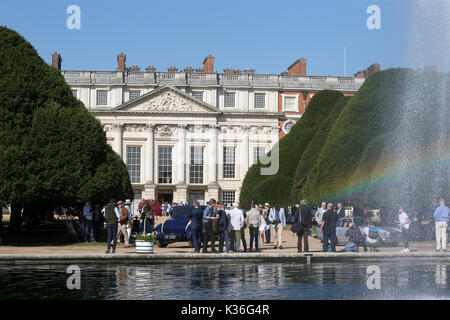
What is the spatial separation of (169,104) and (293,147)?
2326 cm

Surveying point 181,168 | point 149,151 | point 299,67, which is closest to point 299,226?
point 181,168

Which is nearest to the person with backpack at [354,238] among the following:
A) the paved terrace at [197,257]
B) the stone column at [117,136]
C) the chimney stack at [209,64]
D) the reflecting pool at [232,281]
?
the paved terrace at [197,257]

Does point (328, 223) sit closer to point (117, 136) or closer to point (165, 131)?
point (165, 131)

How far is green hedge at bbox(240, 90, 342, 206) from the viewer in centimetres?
3891

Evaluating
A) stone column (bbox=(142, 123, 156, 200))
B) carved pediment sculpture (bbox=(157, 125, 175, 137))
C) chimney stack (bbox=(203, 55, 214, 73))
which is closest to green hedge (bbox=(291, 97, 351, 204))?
stone column (bbox=(142, 123, 156, 200))

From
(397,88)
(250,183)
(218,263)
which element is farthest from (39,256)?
(250,183)

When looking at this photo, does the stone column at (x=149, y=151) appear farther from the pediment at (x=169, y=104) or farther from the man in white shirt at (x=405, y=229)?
the man in white shirt at (x=405, y=229)

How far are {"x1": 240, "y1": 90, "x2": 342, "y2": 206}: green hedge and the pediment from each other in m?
20.5

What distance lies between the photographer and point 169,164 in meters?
61.8

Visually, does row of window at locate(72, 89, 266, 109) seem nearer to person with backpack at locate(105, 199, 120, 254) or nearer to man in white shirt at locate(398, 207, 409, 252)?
man in white shirt at locate(398, 207, 409, 252)

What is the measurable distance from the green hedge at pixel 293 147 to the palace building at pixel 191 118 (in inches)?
788

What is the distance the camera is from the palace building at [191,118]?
60812 mm

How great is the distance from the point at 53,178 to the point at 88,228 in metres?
3.37
